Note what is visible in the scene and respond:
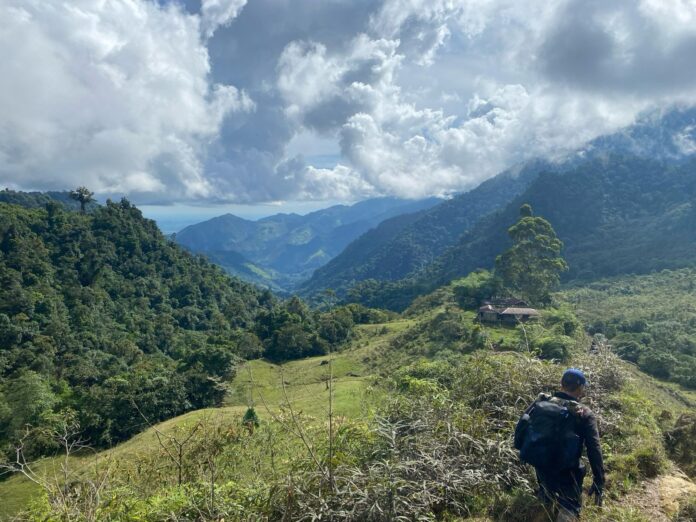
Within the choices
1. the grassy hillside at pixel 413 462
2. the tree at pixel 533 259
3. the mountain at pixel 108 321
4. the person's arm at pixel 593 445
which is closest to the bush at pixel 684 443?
the grassy hillside at pixel 413 462

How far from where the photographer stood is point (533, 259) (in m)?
39.0

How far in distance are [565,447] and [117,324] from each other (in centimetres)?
6178

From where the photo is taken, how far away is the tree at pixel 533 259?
38625mm

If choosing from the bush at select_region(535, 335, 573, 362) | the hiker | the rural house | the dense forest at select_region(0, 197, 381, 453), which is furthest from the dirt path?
the rural house

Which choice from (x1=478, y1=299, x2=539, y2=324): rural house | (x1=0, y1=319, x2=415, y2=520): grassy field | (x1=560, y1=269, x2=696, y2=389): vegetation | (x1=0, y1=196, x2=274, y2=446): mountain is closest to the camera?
(x1=0, y1=319, x2=415, y2=520): grassy field

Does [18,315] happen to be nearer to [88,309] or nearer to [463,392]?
[88,309]

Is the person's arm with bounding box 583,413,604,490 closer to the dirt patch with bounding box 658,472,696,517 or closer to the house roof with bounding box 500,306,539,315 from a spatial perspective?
the dirt patch with bounding box 658,472,696,517

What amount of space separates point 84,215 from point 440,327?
6371cm

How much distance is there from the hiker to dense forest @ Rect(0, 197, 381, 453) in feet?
57.3

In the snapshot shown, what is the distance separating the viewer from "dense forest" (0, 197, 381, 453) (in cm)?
2814

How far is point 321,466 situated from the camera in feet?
13.3

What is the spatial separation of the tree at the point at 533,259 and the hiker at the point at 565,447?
3672 centimetres

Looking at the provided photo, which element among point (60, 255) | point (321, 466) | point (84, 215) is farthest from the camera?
point (84, 215)

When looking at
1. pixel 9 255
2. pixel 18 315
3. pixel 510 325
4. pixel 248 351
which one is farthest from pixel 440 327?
pixel 9 255
